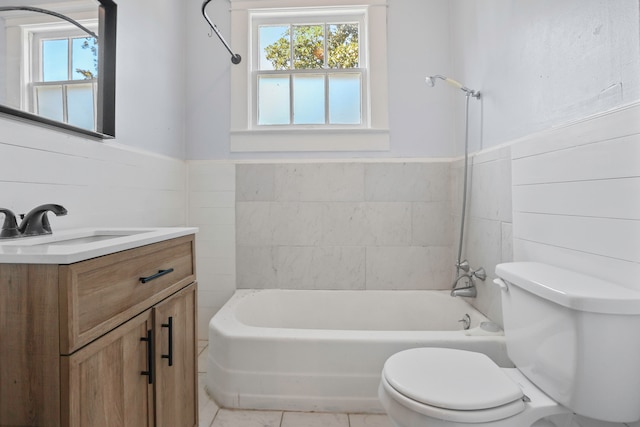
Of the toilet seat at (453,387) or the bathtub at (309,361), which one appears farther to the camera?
the bathtub at (309,361)

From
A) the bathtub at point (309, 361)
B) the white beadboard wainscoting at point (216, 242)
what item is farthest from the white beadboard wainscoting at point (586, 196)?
the white beadboard wainscoting at point (216, 242)

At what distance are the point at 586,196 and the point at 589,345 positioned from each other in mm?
478

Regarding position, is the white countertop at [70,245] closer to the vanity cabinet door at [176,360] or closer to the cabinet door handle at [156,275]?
the cabinet door handle at [156,275]

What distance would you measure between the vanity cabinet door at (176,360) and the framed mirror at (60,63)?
2.67 feet

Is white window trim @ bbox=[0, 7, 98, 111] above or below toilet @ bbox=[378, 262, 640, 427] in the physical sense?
above

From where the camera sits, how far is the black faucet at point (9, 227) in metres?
0.92

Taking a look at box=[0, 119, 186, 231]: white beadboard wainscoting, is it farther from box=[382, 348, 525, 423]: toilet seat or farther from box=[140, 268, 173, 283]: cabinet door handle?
box=[382, 348, 525, 423]: toilet seat

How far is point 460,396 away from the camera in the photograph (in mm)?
933

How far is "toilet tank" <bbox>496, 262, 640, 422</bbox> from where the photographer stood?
2.69 ft

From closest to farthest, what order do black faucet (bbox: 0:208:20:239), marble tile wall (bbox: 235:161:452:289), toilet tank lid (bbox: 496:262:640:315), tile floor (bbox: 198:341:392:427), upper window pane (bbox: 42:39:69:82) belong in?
toilet tank lid (bbox: 496:262:640:315)
black faucet (bbox: 0:208:20:239)
upper window pane (bbox: 42:39:69:82)
tile floor (bbox: 198:341:392:427)
marble tile wall (bbox: 235:161:452:289)

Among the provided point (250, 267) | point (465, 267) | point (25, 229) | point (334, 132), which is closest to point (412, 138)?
point (334, 132)

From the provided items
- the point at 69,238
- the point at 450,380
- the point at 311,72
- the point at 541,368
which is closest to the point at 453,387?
the point at 450,380

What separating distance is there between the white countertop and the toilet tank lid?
1.18 meters

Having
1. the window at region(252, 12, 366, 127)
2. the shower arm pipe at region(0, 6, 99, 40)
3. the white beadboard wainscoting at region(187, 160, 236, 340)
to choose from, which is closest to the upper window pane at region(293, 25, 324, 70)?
the window at region(252, 12, 366, 127)
